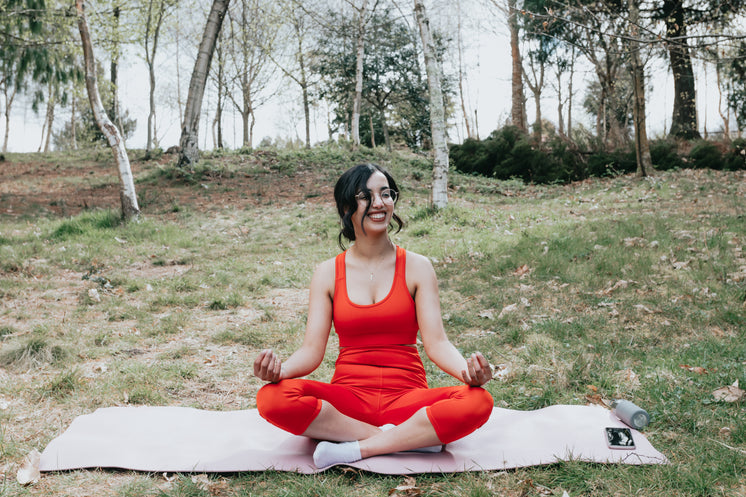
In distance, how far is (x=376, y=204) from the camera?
9.62 ft

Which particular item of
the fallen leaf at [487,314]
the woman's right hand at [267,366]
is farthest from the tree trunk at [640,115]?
the woman's right hand at [267,366]

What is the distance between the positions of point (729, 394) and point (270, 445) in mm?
2862

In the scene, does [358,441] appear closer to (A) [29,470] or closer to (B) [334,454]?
(B) [334,454]

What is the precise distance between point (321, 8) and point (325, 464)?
892 inches

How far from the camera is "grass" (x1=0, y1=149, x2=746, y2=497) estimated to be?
8.81ft

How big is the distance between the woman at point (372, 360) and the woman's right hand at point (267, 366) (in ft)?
0.07

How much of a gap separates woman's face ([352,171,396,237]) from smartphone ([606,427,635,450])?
1.67 metres

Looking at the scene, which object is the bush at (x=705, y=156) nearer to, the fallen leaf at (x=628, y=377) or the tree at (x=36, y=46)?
the fallen leaf at (x=628, y=377)

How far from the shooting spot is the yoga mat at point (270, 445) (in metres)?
2.76

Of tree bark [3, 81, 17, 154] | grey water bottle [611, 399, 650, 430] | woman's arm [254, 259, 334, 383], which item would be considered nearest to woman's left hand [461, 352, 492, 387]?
woman's arm [254, 259, 334, 383]

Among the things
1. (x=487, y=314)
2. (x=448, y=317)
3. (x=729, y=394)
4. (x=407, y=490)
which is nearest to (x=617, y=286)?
(x=487, y=314)

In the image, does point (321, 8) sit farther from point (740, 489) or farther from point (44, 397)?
point (740, 489)

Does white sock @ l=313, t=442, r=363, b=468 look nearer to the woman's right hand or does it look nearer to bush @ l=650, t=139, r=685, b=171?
the woman's right hand

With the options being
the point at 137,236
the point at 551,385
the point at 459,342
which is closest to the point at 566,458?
the point at 551,385
